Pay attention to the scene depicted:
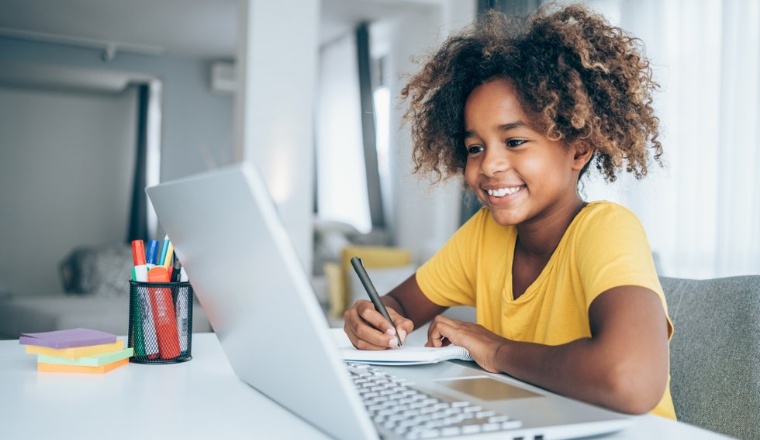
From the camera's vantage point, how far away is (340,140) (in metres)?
6.71

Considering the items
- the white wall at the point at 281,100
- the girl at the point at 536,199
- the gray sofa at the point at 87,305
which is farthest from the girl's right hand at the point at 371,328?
the white wall at the point at 281,100

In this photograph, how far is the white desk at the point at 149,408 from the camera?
63 centimetres

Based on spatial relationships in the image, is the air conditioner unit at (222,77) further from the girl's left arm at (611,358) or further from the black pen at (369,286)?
the girl's left arm at (611,358)

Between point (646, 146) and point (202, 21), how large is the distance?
18.5ft

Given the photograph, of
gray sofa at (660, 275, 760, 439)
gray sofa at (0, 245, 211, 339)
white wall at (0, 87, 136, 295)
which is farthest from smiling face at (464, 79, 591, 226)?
white wall at (0, 87, 136, 295)

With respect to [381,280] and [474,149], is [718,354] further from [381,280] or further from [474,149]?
[381,280]

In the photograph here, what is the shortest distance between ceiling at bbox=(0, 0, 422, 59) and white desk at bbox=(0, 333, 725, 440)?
4.74m

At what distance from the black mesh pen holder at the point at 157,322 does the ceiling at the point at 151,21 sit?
4617mm

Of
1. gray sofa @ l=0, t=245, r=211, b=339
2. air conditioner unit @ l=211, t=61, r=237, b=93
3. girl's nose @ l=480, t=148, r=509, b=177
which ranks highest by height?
air conditioner unit @ l=211, t=61, r=237, b=93

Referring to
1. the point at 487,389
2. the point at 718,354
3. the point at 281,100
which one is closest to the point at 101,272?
the point at 281,100

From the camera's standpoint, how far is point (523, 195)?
3.77ft

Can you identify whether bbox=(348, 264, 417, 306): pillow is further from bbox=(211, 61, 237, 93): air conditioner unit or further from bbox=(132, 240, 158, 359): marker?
bbox=(211, 61, 237, 93): air conditioner unit

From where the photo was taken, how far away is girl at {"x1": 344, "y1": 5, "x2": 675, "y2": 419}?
0.91 m

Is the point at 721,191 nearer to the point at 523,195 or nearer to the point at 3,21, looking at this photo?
the point at 523,195
